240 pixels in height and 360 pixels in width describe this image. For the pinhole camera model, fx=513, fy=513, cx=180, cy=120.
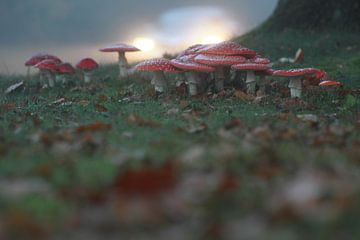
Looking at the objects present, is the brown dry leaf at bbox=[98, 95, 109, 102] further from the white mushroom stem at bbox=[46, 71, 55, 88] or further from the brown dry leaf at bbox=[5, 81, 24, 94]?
the brown dry leaf at bbox=[5, 81, 24, 94]

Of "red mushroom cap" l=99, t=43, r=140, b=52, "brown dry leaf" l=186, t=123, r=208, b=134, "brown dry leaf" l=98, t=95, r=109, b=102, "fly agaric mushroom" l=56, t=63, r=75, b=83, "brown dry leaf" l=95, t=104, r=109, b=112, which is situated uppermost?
"red mushroom cap" l=99, t=43, r=140, b=52

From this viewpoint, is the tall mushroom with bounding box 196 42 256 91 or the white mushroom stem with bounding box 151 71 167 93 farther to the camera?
the white mushroom stem with bounding box 151 71 167 93

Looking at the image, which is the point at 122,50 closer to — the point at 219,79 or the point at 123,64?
the point at 123,64

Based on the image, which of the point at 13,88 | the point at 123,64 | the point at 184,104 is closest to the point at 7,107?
the point at 184,104

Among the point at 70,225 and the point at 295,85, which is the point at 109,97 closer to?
the point at 295,85

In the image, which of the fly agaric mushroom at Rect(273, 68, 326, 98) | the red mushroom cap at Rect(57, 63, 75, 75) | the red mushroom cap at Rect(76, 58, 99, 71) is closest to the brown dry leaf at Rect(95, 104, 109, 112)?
the fly agaric mushroom at Rect(273, 68, 326, 98)

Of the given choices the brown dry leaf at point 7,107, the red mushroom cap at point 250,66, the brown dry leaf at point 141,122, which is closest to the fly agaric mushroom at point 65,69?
the brown dry leaf at point 7,107

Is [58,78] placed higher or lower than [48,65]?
lower
